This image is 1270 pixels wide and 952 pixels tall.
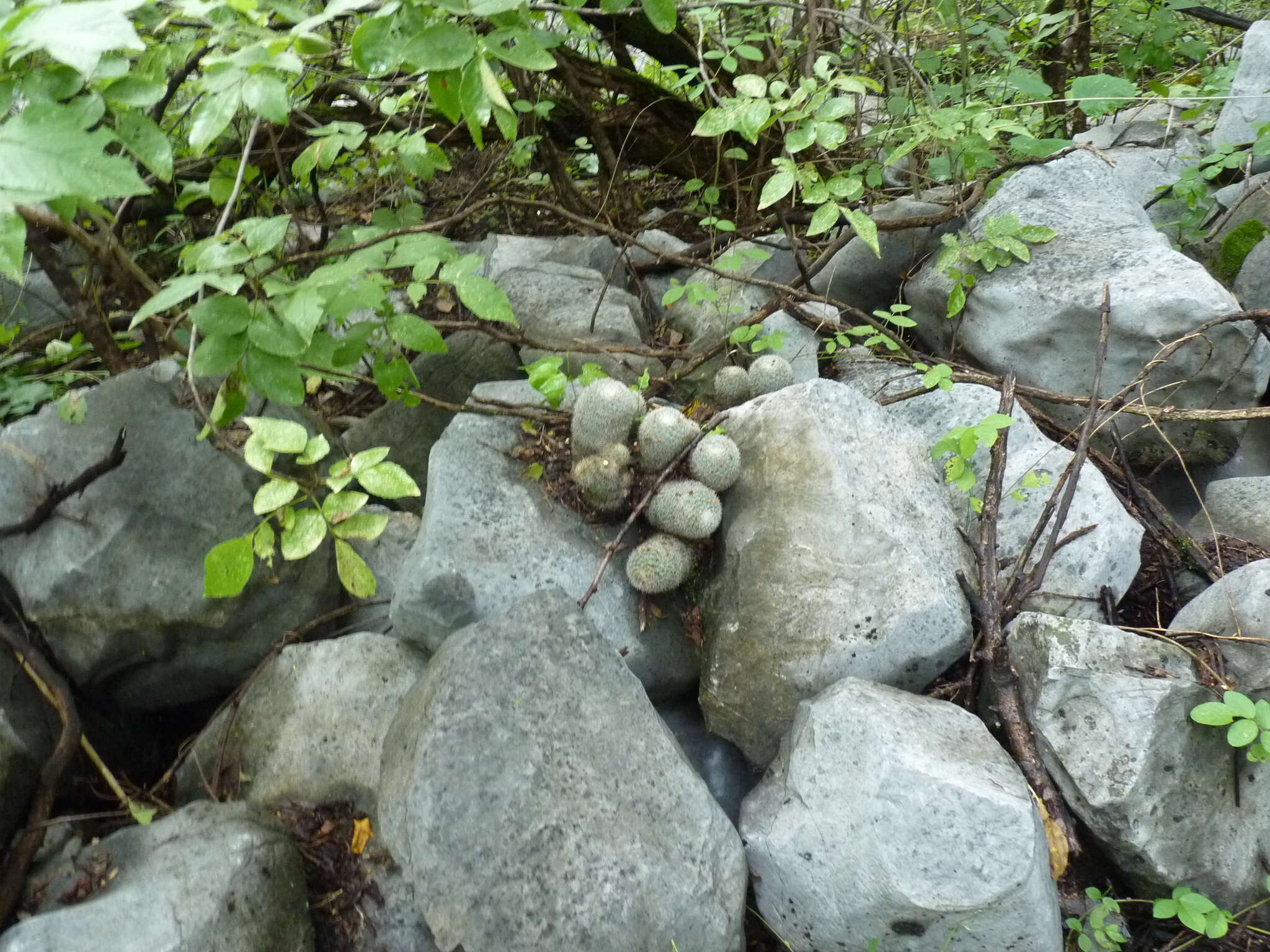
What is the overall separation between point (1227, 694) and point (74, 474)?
2997 mm

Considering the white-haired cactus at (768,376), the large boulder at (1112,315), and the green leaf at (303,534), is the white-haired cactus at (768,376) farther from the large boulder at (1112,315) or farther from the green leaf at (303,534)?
the green leaf at (303,534)

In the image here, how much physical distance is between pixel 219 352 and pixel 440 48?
0.80 m

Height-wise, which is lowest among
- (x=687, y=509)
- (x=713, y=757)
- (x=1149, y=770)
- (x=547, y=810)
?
(x=713, y=757)

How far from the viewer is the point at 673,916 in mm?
1805

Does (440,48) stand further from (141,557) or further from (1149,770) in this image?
(1149,770)

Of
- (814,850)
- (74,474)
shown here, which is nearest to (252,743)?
(74,474)

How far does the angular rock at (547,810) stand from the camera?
5.84 ft

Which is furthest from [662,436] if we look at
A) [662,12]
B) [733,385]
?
[662,12]

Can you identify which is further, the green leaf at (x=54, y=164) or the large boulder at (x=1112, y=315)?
the large boulder at (x=1112, y=315)

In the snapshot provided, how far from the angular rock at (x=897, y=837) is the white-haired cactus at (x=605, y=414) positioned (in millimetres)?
875

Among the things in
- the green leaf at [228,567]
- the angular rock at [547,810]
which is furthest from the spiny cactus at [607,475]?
the green leaf at [228,567]

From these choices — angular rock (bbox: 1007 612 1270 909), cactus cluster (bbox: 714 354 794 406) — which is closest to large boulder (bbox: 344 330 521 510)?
cactus cluster (bbox: 714 354 794 406)

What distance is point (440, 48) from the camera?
1725 mm

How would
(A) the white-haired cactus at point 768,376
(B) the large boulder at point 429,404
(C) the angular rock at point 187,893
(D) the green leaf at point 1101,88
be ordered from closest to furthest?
(C) the angular rock at point 187,893 → (A) the white-haired cactus at point 768,376 → (B) the large boulder at point 429,404 → (D) the green leaf at point 1101,88
